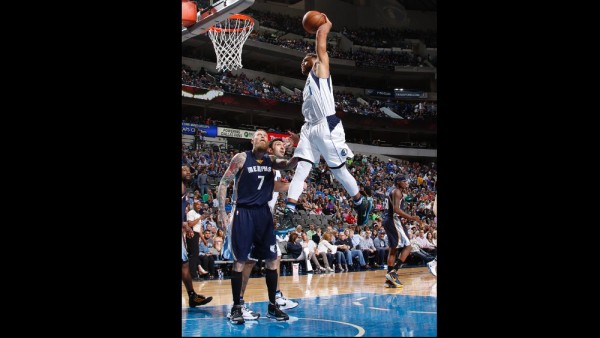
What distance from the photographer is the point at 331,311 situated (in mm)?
6438

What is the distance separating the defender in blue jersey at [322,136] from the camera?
5559 millimetres

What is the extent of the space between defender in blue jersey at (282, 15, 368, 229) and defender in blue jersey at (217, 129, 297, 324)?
189 mm

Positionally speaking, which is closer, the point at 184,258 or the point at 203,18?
the point at 184,258

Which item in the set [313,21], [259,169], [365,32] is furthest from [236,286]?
[365,32]

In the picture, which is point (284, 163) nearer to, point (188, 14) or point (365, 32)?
point (188, 14)

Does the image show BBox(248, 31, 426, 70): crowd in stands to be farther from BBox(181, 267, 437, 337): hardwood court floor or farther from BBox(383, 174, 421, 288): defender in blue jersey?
BBox(181, 267, 437, 337): hardwood court floor

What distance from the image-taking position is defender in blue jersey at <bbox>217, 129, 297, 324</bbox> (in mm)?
5723

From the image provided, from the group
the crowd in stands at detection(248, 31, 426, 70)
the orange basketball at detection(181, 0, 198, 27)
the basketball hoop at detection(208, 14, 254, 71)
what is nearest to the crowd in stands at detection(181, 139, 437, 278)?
the basketball hoop at detection(208, 14, 254, 71)

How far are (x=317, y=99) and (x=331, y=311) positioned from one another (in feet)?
7.74
